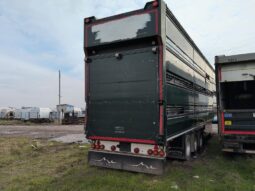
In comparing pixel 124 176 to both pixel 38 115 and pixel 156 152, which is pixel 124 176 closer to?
pixel 156 152

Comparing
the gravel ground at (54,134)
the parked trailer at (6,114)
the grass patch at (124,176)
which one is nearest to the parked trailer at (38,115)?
the parked trailer at (6,114)

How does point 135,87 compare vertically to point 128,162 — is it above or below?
above

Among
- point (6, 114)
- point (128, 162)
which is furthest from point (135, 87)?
point (6, 114)

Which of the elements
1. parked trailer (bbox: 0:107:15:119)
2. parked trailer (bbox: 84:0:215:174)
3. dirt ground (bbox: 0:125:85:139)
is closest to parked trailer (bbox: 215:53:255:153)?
parked trailer (bbox: 84:0:215:174)

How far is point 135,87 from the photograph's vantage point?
5.28m

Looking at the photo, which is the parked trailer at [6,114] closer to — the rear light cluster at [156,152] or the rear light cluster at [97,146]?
the rear light cluster at [97,146]

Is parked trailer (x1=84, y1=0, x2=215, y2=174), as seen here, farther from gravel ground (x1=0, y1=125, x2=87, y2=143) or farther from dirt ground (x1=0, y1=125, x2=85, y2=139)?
dirt ground (x1=0, y1=125, x2=85, y2=139)

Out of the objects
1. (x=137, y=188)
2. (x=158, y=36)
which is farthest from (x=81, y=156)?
(x=158, y=36)

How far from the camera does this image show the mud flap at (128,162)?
5.00 m

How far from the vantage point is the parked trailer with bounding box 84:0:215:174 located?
4.99 m

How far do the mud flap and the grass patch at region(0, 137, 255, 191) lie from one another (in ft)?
0.80

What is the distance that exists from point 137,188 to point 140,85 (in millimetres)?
2167

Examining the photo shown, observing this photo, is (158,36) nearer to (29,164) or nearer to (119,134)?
(119,134)

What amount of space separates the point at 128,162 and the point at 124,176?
37 cm
